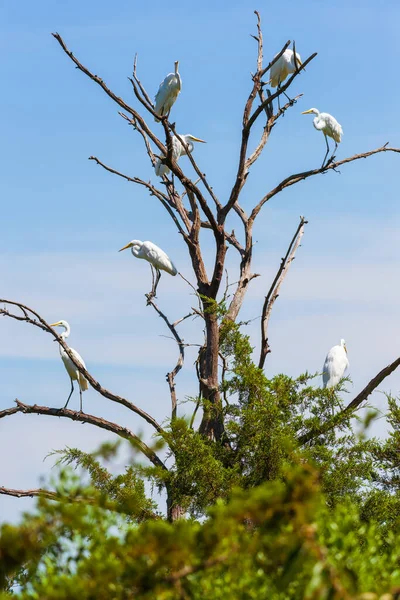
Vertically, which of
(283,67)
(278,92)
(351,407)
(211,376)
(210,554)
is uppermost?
(283,67)

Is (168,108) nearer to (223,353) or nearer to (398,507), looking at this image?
(223,353)

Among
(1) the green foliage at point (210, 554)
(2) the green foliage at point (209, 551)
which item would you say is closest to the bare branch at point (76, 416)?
(2) the green foliage at point (209, 551)

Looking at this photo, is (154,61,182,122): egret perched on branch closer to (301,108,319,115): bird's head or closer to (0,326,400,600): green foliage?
(301,108,319,115): bird's head

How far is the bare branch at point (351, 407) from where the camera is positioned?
360 inches

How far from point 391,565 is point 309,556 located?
983mm

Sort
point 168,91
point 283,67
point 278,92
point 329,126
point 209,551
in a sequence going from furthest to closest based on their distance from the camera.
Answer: point 329,126
point 283,67
point 168,91
point 278,92
point 209,551

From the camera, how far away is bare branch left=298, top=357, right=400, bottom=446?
914 cm

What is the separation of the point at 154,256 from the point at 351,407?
3470 mm

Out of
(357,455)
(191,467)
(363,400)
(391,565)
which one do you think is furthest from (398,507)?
(391,565)

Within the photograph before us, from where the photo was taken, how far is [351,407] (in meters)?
9.67

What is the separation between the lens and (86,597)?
274 centimetres

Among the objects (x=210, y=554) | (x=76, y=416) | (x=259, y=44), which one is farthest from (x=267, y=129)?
(x=210, y=554)

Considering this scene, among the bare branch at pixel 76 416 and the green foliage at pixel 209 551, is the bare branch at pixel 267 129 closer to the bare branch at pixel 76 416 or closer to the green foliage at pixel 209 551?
the bare branch at pixel 76 416

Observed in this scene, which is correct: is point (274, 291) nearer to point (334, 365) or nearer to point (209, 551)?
point (334, 365)
